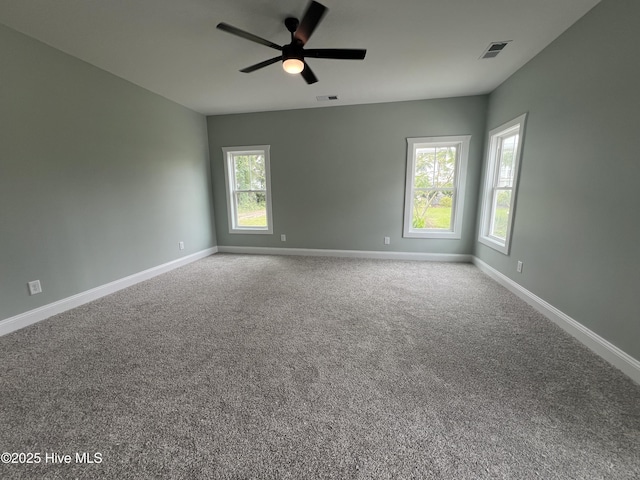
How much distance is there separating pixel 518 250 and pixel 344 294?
2101 millimetres

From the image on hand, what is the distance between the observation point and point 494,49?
2.57m

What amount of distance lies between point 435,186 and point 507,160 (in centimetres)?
104

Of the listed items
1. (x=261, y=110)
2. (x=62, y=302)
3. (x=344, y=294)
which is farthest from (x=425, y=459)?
(x=261, y=110)

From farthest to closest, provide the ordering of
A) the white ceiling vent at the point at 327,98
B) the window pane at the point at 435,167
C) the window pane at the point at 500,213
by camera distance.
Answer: the window pane at the point at 435,167 → the white ceiling vent at the point at 327,98 → the window pane at the point at 500,213

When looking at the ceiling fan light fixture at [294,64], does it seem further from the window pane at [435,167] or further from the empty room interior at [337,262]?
the window pane at [435,167]

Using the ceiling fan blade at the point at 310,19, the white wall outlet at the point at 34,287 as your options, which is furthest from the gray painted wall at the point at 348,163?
the white wall outlet at the point at 34,287

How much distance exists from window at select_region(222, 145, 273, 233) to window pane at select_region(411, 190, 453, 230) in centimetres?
269

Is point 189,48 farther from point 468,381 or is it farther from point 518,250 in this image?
point 518,250

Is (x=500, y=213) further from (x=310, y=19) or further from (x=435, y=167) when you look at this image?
(x=310, y=19)

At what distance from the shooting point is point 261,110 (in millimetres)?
4496

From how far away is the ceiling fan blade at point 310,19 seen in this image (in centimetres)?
166

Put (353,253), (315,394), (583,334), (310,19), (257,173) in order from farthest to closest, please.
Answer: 1. (257,173)
2. (353,253)
3. (583,334)
4. (310,19)
5. (315,394)

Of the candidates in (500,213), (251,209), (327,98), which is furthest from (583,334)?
(251,209)

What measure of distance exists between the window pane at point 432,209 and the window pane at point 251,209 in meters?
2.82
